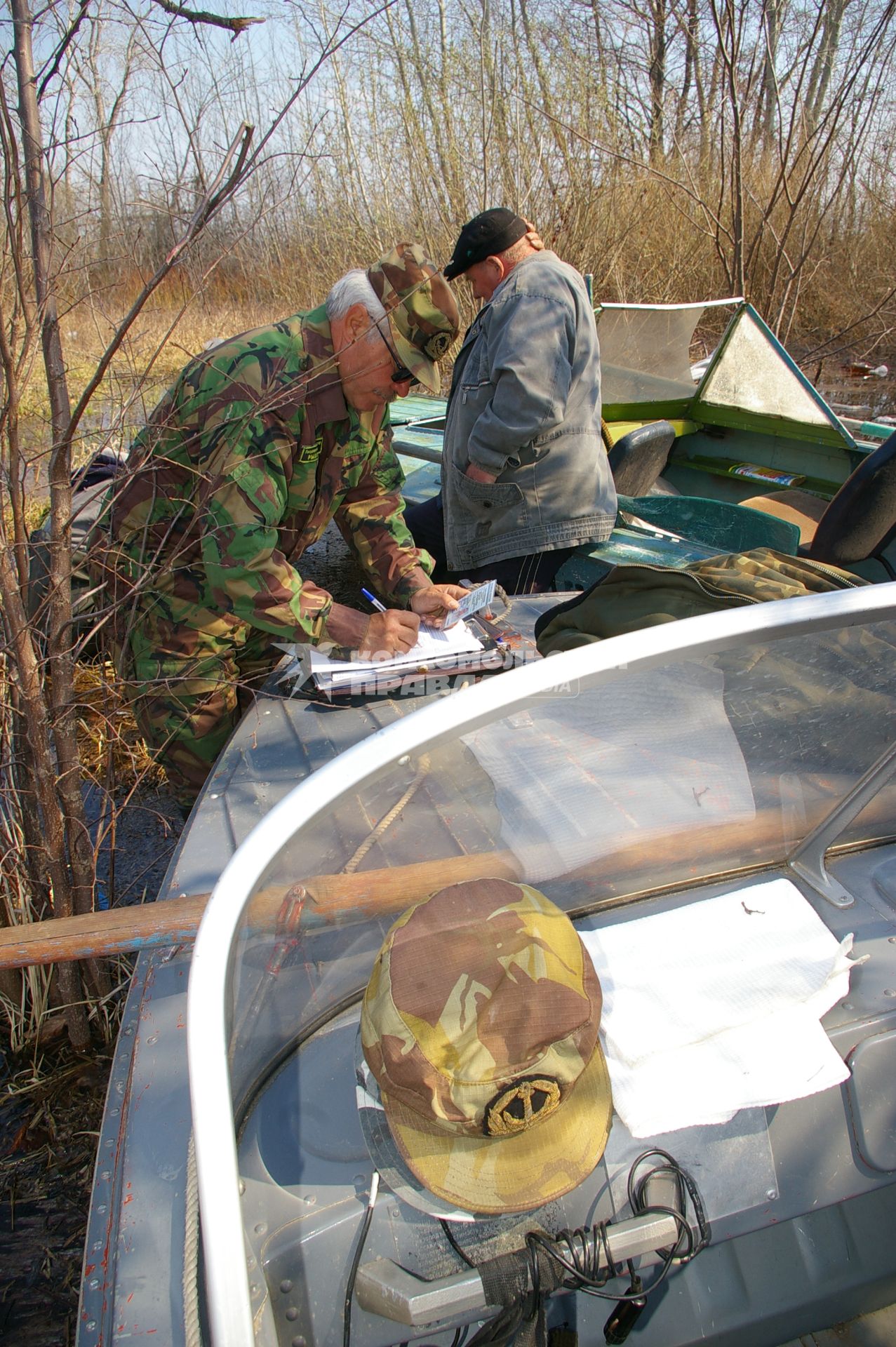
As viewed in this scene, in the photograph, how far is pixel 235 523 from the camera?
2105mm

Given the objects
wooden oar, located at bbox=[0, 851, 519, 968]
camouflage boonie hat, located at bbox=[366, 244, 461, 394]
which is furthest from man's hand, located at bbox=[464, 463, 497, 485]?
wooden oar, located at bbox=[0, 851, 519, 968]

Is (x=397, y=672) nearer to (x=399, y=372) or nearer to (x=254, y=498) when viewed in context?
(x=254, y=498)

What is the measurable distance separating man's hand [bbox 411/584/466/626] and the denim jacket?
96cm

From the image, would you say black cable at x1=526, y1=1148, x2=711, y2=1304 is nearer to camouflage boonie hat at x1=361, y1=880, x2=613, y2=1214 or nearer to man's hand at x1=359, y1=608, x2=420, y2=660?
camouflage boonie hat at x1=361, y1=880, x2=613, y2=1214

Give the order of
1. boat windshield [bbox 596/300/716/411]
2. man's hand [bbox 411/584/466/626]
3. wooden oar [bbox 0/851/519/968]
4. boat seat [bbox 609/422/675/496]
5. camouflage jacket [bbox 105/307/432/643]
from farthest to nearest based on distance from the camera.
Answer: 1. boat windshield [bbox 596/300/716/411]
2. boat seat [bbox 609/422/675/496]
3. man's hand [bbox 411/584/466/626]
4. camouflage jacket [bbox 105/307/432/643]
5. wooden oar [bbox 0/851/519/968]

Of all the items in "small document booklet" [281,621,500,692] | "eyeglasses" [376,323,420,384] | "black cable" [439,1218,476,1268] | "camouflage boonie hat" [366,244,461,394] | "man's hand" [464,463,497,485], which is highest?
"camouflage boonie hat" [366,244,461,394]

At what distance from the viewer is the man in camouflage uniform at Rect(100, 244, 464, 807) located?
2105 millimetres

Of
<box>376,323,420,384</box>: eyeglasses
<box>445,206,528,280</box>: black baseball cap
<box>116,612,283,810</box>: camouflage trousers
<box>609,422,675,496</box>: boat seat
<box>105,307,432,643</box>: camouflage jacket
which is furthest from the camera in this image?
<box>609,422,675,496</box>: boat seat

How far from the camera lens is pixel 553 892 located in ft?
4.54

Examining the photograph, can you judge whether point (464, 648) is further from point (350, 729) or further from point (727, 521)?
point (727, 521)

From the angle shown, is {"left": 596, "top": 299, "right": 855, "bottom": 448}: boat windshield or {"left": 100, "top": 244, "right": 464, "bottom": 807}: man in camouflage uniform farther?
{"left": 596, "top": 299, "right": 855, "bottom": 448}: boat windshield

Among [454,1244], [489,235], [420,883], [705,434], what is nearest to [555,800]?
[420,883]

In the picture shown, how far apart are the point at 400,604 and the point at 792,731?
157 cm

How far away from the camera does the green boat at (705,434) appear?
4.13 m
